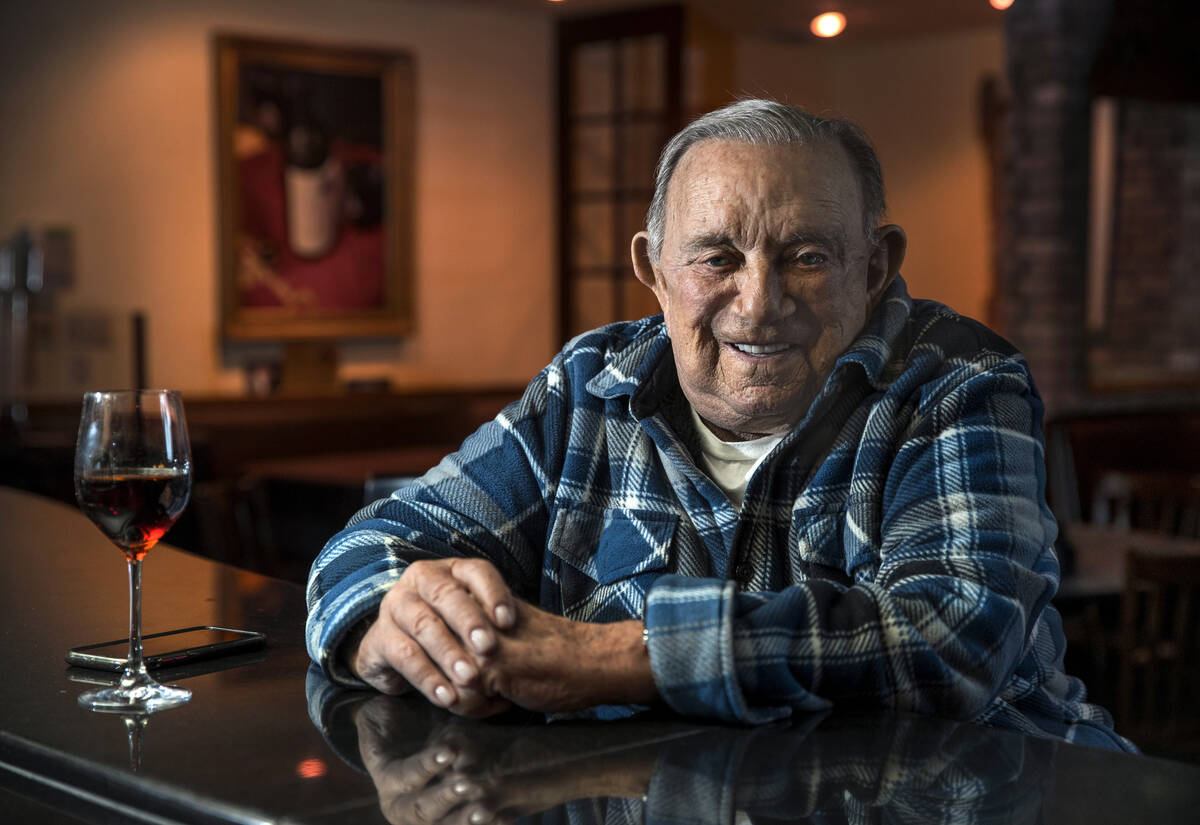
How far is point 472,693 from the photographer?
104 centimetres

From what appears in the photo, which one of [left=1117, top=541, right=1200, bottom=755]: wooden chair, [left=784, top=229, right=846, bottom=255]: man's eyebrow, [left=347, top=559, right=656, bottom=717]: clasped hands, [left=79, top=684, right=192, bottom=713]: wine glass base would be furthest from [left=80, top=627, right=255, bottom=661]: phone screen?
[left=1117, top=541, right=1200, bottom=755]: wooden chair

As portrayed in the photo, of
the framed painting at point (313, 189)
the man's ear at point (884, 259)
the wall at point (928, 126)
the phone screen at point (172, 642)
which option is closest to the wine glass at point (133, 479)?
the phone screen at point (172, 642)

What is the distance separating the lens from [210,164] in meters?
6.27

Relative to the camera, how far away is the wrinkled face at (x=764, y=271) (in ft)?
4.59

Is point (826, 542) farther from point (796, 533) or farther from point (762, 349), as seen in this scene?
point (762, 349)

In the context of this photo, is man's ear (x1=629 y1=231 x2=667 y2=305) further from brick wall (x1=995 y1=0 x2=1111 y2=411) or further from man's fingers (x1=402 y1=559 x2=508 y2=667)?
brick wall (x1=995 y1=0 x2=1111 y2=411)

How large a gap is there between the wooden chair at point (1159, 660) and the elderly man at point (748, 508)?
6.41 ft

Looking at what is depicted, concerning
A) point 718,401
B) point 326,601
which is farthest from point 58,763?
point 718,401

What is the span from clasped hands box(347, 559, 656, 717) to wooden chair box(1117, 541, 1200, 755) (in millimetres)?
2547

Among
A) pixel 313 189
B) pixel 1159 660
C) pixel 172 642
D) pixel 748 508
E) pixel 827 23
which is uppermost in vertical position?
pixel 827 23

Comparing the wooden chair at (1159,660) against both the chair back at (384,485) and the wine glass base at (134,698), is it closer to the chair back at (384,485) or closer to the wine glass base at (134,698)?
the chair back at (384,485)

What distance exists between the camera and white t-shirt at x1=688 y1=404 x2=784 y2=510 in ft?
4.95

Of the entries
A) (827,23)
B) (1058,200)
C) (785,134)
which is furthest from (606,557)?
(827,23)

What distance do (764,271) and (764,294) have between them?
0.08 feet
